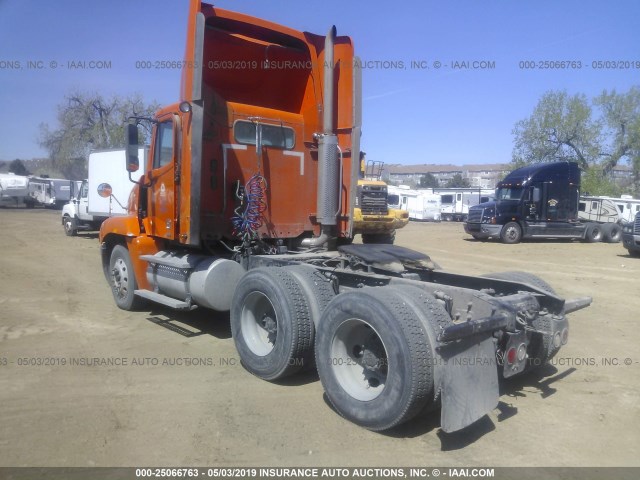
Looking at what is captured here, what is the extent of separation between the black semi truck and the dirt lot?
15.8 metres

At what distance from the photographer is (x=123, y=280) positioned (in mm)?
7797

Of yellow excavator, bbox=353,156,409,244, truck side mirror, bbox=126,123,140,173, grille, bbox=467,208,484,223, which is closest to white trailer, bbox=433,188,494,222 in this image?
grille, bbox=467,208,484,223

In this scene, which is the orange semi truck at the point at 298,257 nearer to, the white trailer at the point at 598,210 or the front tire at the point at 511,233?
the front tire at the point at 511,233

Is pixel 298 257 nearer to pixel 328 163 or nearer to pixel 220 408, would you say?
pixel 328 163

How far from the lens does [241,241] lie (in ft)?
22.3

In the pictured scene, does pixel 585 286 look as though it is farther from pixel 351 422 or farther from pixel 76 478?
pixel 76 478

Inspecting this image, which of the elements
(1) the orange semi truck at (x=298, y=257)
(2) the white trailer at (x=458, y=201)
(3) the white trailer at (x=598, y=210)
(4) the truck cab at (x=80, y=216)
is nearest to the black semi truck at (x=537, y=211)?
(3) the white trailer at (x=598, y=210)

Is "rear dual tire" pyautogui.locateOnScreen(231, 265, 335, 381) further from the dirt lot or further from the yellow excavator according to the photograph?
the yellow excavator

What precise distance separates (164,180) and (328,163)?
7.28 feet

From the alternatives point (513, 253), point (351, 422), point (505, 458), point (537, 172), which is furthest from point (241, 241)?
point (537, 172)

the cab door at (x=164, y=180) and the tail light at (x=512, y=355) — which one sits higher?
the cab door at (x=164, y=180)

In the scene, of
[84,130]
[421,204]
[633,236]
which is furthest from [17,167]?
[633,236]

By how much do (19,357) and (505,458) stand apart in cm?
498

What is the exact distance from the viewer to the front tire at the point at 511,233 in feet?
74.4
